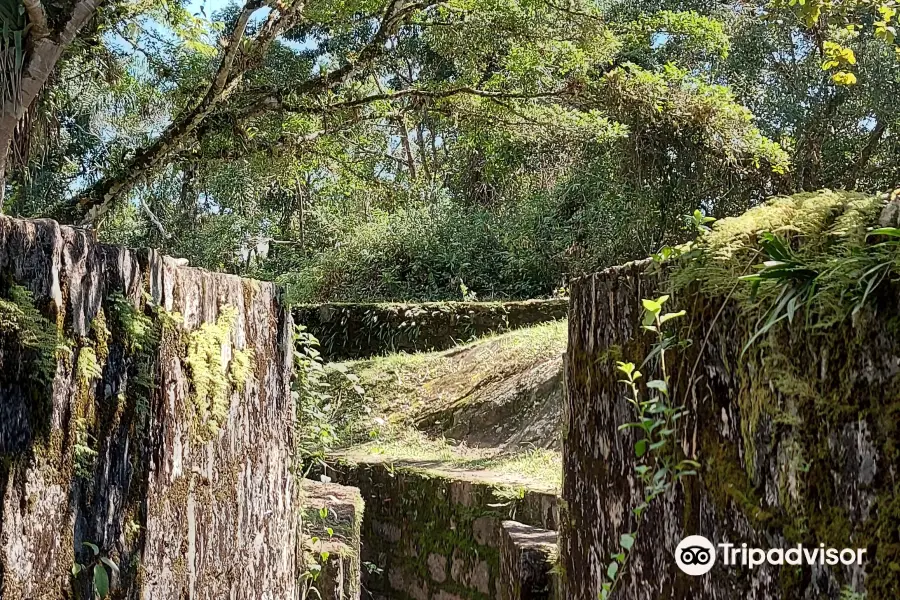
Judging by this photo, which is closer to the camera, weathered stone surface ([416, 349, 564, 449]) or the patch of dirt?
weathered stone surface ([416, 349, 564, 449])

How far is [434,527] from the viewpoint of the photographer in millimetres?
4984

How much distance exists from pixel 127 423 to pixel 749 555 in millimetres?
1507

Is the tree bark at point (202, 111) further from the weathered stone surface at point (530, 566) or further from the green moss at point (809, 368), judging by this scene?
the green moss at point (809, 368)

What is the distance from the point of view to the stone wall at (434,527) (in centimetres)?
435

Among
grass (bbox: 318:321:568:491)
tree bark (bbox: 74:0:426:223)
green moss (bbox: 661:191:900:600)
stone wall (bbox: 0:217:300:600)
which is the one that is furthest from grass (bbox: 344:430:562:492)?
tree bark (bbox: 74:0:426:223)

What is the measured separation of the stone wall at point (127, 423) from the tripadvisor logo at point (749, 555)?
136cm

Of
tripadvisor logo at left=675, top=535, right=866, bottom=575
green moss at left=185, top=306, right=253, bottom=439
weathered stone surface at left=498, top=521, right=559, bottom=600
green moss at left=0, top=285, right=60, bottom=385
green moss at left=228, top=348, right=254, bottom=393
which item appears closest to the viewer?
tripadvisor logo at left=675, top=535, right=866, bottom=575

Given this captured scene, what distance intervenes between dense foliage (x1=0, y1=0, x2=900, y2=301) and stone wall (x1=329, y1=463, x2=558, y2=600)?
8.62 ft

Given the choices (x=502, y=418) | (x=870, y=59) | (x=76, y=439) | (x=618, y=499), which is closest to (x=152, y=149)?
(x=502, y=418)

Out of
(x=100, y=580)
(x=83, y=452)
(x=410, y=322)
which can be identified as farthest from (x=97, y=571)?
(x=410, y=322)

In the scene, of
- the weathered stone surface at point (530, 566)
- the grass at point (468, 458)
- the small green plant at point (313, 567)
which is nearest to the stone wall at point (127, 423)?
the small green plant at point (313, 567)

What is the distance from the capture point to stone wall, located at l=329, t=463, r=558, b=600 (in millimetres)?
4352

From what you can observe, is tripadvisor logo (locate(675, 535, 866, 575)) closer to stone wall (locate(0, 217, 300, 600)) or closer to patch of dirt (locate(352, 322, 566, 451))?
stone wall (locate(0, 217, 300, 600))

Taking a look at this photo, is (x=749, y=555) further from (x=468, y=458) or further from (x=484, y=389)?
(x=484, y=389)
